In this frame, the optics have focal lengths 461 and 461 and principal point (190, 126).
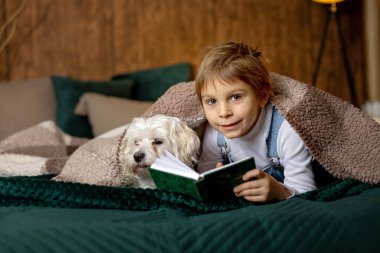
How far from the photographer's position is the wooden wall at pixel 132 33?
2.95m

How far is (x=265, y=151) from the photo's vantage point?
139 centimetres

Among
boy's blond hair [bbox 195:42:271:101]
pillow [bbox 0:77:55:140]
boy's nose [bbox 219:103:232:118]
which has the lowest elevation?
pillow [bbox 0:77:55:140]

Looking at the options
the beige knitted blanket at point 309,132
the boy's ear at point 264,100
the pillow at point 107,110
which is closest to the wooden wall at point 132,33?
the pillow at point 107,110

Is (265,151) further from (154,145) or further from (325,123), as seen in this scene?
(154,145)

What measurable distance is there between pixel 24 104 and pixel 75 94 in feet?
0.95

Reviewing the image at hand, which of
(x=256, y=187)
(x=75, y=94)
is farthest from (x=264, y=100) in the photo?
(x=75, y=94)

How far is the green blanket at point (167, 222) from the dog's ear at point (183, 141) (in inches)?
10.5

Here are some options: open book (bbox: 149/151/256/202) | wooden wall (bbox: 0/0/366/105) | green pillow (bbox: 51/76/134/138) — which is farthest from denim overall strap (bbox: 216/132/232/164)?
wooden wall (bbox: 0/0/366/105)

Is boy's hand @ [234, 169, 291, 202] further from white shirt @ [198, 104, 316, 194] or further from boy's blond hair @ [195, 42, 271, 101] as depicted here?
boy's blond hair @ [195, 42, 271, 101]

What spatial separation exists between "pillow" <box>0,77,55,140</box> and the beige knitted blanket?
1.04m

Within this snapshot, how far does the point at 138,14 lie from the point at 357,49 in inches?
64.0

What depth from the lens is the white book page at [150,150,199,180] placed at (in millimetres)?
1020

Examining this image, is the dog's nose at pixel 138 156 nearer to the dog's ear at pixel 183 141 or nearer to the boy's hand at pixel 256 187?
the dog's ear at pixel 183 141

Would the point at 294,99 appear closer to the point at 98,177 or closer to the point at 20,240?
the point at 98,177
